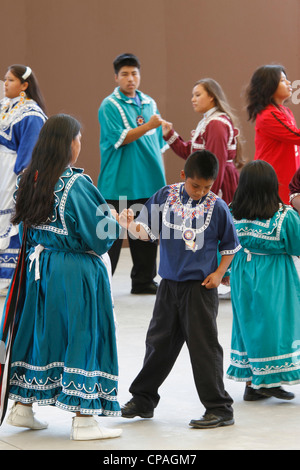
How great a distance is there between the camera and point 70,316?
324 cm

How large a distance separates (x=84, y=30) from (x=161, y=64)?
0.99 m

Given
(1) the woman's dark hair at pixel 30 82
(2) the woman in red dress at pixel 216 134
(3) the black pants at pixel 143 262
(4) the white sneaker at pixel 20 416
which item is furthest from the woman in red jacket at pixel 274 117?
(4) the white sneaker at pixel 20 416

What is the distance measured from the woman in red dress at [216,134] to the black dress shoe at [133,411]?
2.58 meters

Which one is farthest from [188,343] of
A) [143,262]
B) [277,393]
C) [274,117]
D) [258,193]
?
[143,262]

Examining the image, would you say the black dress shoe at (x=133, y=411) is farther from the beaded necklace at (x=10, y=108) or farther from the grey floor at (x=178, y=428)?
the beaded necklace at (x=10, y=108)

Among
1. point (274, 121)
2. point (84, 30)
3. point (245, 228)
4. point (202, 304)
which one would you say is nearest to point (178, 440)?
point (202, 304)

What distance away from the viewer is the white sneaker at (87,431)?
10.5ft

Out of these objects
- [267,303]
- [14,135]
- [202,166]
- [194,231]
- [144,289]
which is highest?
[14,135]

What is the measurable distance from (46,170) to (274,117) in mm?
2748

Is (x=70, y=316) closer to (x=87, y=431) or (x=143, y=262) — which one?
(x=87, y=431)

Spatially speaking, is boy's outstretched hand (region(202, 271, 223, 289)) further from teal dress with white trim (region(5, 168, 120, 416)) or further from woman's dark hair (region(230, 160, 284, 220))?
woman's dark hair (region(230, 160, 284, 220))

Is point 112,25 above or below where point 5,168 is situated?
above

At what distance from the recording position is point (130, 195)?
6.23 meters
